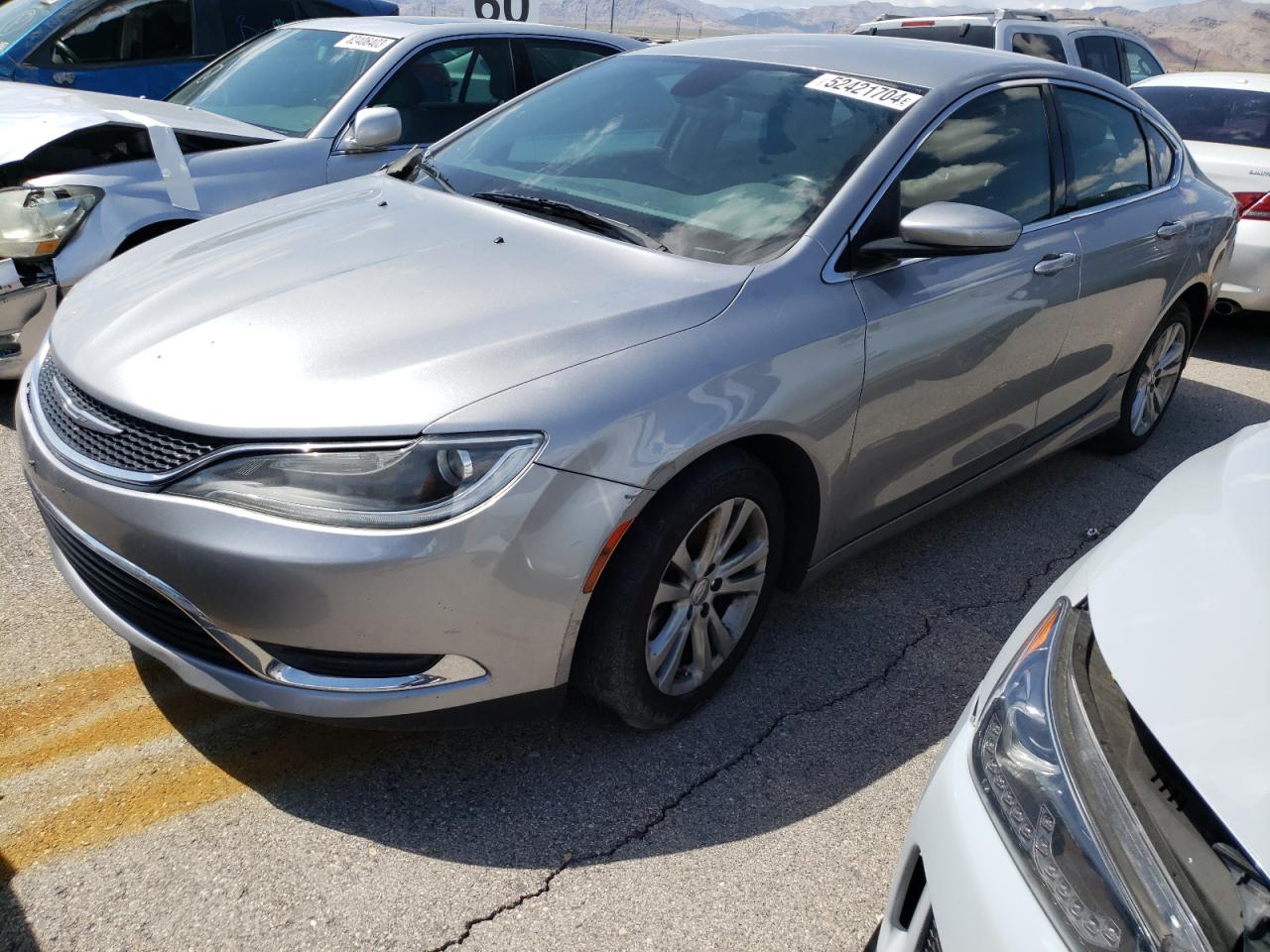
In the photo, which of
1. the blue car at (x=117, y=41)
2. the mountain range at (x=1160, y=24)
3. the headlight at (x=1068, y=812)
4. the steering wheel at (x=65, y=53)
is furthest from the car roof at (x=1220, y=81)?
the mountain range at (x=1160, y=24)

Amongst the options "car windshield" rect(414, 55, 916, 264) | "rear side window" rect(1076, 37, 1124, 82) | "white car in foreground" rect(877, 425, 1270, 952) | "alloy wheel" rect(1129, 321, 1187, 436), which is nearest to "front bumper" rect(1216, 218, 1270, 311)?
"alloy wheel" rect(1129, 321, 1187, 436)

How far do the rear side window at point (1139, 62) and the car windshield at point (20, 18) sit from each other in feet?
31.4

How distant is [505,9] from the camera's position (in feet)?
29.6

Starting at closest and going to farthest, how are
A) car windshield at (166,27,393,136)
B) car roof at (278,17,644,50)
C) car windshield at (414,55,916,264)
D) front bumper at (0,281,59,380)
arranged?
car windshield at (414,55,916,264) → front bumper at (0,281,59,380) → car windshield at (166,27,393,136) → car roof at (278,17,644,50)

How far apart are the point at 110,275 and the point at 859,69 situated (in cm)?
228

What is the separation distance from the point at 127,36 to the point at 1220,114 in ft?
24.6

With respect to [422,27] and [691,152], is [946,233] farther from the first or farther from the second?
[422,27]

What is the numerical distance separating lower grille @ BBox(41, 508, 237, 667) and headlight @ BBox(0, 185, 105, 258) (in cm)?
210

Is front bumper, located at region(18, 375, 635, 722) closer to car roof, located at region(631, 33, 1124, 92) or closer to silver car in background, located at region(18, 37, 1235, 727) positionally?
silver car in background, located at region(18, 37, 1235, 727)

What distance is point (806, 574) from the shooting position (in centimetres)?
302

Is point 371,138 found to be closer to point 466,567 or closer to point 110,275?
point 110,275

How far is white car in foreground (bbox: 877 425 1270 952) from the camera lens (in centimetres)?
126

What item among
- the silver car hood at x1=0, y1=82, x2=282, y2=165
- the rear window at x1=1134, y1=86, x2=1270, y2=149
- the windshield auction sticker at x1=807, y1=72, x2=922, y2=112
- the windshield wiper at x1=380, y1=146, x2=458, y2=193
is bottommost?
the rear window at x1=1134, y1=86, x2=1270, y2=149

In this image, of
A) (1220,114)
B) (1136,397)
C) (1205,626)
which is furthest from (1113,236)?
(1220,114)
